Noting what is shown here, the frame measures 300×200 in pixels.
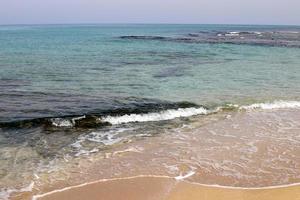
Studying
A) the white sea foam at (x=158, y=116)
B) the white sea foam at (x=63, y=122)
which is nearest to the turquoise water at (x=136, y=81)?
the white sea foam at (x=63, y=122)

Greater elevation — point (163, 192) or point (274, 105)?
point (163, 192)

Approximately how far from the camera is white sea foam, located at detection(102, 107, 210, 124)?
50.3ft

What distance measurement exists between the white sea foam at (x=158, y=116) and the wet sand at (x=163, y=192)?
6118 mm

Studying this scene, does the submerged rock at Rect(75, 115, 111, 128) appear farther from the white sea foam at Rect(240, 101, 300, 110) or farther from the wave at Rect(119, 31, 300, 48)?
the wave at Rect(119, 31, 300, 48)

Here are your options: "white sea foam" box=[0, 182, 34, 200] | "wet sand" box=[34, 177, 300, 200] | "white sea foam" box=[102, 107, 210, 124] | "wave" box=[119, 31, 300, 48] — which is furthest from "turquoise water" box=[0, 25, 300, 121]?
"wave" box=[119, 31, 300, 48]

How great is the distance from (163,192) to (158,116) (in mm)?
7299

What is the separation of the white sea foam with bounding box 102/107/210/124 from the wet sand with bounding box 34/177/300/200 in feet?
20.1

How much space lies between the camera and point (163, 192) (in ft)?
28.6

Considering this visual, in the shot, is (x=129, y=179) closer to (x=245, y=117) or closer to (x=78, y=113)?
(x=78, y=113)

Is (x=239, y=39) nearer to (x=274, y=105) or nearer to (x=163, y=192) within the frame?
(x=274, y=105)

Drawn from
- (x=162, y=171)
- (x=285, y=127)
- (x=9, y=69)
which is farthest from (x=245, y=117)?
(x=9, y=69)

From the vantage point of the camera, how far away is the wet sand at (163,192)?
8461 mm

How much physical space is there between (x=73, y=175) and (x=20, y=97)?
9.52 m

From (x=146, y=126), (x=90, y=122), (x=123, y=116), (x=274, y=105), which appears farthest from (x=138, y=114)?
(x=274, y=105)
